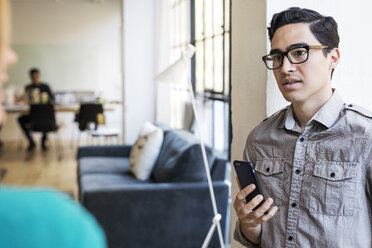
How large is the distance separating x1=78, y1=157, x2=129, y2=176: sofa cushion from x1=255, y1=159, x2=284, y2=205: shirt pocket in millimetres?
3523

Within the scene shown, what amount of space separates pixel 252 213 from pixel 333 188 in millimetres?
239

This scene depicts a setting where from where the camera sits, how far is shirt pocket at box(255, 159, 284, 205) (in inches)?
57.2

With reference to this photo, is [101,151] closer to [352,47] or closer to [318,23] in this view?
[352,47]

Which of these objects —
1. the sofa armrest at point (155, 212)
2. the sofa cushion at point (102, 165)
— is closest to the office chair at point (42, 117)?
the sofa cushion at point (102, 165)

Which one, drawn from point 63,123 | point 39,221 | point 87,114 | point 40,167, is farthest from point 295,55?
point 63,123

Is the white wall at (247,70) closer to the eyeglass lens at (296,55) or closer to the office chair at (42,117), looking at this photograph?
the eyeglass lens at (296,55)

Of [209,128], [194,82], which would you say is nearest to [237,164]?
[209,128]

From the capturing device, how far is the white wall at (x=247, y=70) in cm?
194

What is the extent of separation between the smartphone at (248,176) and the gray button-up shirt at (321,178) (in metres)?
0.09

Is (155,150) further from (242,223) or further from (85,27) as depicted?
(85,27)

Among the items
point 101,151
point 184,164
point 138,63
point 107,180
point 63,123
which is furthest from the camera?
point 63,123

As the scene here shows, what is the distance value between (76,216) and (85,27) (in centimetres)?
1114

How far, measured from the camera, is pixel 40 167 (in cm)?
774

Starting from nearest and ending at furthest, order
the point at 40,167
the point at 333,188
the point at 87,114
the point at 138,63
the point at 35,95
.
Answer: the point at 333,188, the point at 138,63, the point at 40,167, the point at 87,114, the point at 35,95
